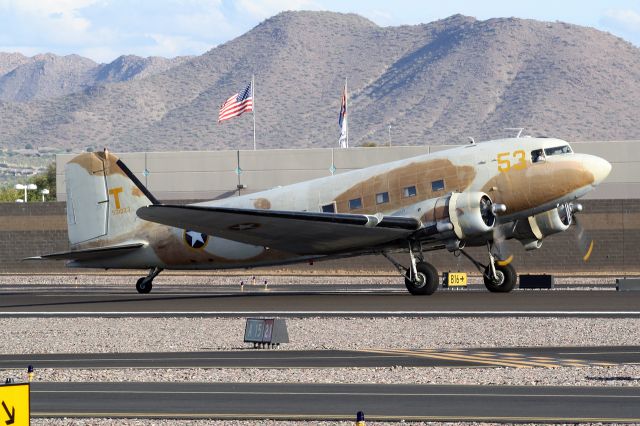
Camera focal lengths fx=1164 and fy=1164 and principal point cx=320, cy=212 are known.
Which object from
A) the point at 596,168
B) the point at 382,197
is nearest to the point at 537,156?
the point at 596,168

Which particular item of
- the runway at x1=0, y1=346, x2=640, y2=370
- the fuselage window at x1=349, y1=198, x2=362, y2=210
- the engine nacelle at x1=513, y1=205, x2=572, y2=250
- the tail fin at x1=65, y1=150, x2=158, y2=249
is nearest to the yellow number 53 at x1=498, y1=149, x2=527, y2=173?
the engine nacelle at x1=513, y1=205, x2=572, y2=250

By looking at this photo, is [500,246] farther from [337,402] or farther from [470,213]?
[337,402]

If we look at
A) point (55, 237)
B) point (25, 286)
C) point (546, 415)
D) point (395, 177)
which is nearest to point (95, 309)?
point (395, 177)

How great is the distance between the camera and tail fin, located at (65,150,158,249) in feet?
141

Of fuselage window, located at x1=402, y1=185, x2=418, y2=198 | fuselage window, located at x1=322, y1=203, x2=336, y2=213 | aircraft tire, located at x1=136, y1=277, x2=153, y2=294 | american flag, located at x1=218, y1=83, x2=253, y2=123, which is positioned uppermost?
american flag, located at x1=218, y1=83, x2=253, y2=123

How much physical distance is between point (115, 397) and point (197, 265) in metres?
25.3

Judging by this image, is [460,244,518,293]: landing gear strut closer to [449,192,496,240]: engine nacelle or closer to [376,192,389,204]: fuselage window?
[449,192,496,240]: engine nacelle

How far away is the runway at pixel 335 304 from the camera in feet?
111

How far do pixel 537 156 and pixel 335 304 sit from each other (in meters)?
8.10

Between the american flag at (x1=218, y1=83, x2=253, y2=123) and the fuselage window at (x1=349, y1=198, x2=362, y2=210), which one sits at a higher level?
the american flag at (x1=218, y1=83, x2=253, y2=123)

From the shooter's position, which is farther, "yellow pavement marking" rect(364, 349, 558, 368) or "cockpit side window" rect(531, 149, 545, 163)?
"cockpit side window" rect(531, 149, 545, 163)

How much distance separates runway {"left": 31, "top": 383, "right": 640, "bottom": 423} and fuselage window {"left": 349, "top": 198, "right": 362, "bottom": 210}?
21.1 metres

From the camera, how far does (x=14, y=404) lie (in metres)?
10.6

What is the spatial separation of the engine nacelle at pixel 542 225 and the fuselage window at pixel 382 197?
4.65 m
